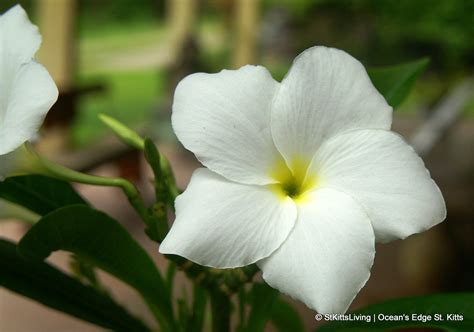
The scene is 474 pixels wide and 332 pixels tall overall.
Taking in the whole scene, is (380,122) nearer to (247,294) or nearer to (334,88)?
(334,88)

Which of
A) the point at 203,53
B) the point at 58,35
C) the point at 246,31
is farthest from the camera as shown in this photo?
the point at 203,53

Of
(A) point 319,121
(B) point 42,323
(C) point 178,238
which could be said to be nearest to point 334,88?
(A) point 319,121

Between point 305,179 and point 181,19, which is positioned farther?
point 181,19

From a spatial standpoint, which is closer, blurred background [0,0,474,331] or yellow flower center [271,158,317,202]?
yellow flower center [271,158,317,202]

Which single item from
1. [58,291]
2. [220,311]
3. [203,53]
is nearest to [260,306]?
[220,311]

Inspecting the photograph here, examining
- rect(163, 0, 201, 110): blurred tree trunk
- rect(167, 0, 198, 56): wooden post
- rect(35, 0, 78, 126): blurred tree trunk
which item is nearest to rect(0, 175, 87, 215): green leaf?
rect(35, 0, 78, 126): blurred tree trunk

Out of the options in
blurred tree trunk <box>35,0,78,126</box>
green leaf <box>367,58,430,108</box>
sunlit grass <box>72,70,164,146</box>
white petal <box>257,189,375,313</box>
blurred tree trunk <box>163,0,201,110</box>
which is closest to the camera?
white petal <box>257,189,375,313</box>

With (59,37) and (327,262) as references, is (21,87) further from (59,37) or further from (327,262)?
(59,37)

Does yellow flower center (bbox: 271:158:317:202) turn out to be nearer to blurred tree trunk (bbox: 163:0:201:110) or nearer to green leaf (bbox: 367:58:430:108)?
green leaf (bbox: 367:58:430:108)
